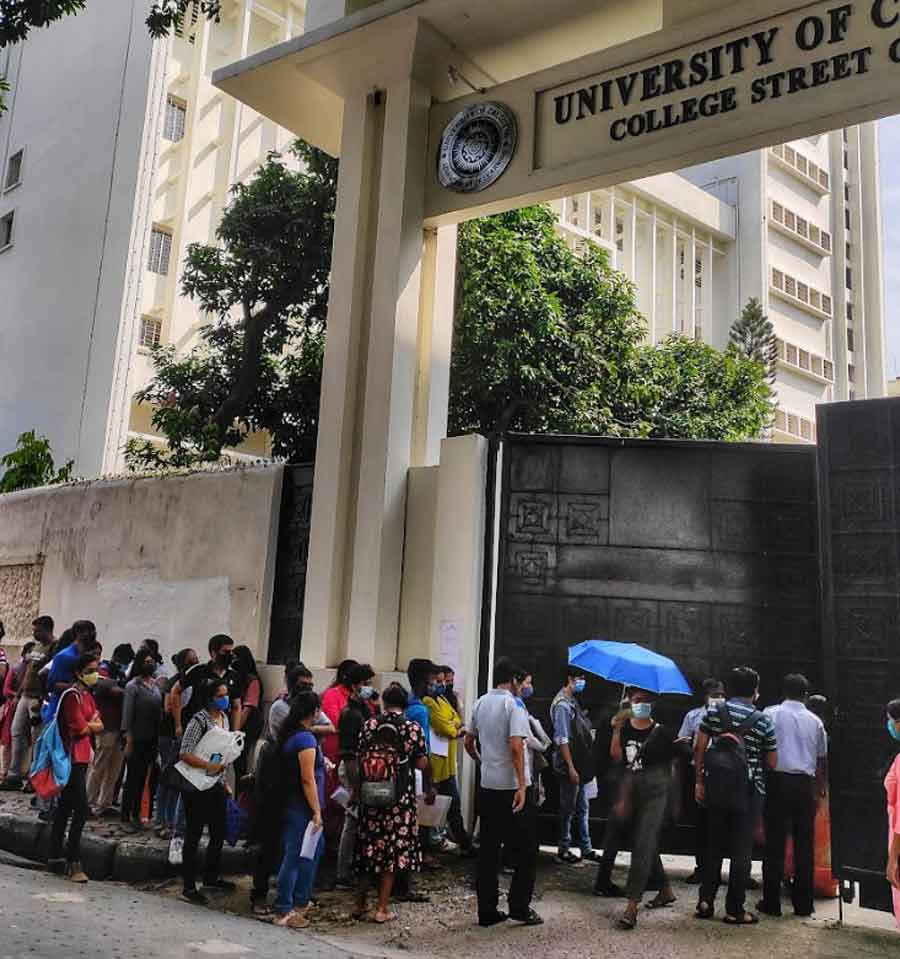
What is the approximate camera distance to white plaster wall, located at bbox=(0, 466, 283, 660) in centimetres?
1033

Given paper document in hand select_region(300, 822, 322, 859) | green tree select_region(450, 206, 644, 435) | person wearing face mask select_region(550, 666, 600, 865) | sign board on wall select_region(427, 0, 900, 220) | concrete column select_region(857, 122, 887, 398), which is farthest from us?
concrete column select_region(857, 122, 887, 398)

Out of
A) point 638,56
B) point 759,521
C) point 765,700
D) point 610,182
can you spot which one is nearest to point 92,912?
point 765,700

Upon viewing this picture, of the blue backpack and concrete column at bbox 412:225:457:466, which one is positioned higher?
concrete column at bbox 412:225:457:466

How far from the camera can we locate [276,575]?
10227mm

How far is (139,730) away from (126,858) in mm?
1198

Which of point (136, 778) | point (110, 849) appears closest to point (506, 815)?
point (110, 849)

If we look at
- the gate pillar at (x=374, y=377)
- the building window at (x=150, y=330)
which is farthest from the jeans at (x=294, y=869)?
the building window at (x=150, y=330)

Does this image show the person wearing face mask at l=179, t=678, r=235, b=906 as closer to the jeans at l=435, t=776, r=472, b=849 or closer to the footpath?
the footpath

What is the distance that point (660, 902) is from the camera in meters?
7.01

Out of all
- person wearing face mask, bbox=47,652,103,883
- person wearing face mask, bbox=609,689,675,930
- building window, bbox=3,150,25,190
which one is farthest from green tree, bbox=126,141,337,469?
building window, bbox=3,150,25,190

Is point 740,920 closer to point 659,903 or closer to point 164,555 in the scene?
point 659,903

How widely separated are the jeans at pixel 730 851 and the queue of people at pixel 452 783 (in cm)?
1

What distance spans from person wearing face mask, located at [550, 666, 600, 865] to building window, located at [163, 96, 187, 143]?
18.4 metres

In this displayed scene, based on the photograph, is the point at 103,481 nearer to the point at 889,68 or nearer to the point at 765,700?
the point at 765,700
